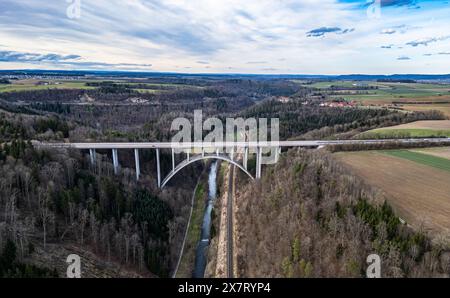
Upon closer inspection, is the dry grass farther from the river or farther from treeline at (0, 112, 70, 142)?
treeline at (0, 112, 70, 142)

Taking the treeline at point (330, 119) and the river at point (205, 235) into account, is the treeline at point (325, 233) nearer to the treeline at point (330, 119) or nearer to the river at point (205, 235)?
the river at point (205, 235)

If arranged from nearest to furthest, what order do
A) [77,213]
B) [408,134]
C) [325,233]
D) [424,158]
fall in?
[325,233], [77,213], [424,158], [408,134]

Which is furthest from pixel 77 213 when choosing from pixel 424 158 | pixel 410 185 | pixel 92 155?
Result: pixel 424 158

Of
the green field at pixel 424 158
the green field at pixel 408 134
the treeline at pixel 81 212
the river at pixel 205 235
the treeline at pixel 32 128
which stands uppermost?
the treeline at pixel 32 128

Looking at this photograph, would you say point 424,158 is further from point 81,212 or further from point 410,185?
point 81,212

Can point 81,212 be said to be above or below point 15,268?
above

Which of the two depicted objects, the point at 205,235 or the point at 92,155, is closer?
the point at 205,235

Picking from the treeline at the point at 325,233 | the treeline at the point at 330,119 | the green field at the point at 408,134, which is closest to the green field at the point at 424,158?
Answer: the green field at the point at 408,134
